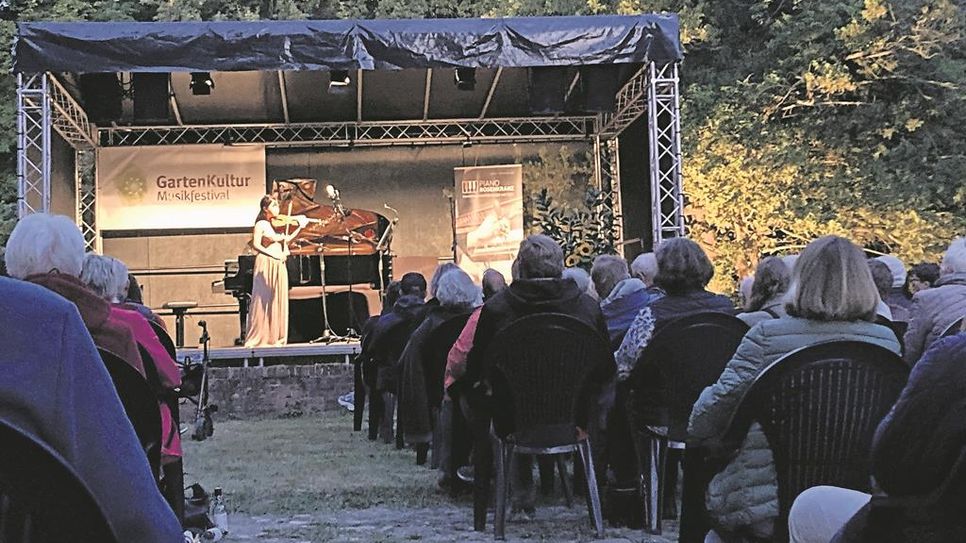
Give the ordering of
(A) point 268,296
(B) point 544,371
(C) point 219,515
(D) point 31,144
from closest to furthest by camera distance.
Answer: (B) point 544,371 → (C) point 219,515 → (D) point 31,144 → (A) point 268,296

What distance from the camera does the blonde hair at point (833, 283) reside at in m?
2.62

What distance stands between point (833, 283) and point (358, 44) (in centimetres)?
709

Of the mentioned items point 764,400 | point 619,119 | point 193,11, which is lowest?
point 764,400

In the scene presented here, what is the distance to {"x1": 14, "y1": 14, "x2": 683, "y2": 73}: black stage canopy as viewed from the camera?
9008 millimetres

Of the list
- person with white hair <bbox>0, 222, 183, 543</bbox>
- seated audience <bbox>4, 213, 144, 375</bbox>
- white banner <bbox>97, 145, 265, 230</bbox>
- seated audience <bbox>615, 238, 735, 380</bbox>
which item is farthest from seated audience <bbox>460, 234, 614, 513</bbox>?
white banner <bbox>97, 145, 265, 230</bbox>

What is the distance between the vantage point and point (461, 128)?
42.7 ft

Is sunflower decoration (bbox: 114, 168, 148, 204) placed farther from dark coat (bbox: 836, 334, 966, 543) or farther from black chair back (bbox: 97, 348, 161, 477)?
dark coat (bbox: 836, 334, 966, 543)

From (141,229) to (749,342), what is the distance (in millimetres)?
11371

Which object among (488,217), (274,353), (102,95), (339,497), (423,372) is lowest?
(339,497)

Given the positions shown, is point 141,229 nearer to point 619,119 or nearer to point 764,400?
point 619,119

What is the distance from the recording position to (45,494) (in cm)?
98

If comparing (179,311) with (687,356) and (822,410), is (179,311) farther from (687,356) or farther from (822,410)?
(822,410)

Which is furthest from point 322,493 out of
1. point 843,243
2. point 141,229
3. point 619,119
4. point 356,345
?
point 141,229

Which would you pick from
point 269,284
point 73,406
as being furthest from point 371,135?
point 73,406
